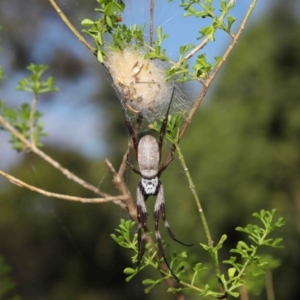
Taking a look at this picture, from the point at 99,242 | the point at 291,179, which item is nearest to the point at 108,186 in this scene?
the point at 99,242

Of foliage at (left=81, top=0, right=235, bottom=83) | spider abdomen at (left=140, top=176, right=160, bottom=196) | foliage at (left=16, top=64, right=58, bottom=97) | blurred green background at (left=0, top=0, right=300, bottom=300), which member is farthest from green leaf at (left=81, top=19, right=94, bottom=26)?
blurred green background at (left=0, top=0, right=300, bottom=300)

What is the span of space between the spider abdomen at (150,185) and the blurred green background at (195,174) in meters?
6.41

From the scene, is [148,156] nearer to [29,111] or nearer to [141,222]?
[141,222]

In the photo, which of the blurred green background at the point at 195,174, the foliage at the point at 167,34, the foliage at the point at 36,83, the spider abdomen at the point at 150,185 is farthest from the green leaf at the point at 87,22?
the blurred green background at the point at 195,174

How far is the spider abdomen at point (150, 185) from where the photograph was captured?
1.20 m

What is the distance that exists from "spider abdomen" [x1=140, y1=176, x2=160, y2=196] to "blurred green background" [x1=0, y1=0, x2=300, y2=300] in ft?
21.0

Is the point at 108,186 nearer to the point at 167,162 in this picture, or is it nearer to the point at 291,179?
the point at 291,179

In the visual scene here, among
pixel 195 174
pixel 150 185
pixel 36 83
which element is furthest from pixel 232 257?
pixel 195 174

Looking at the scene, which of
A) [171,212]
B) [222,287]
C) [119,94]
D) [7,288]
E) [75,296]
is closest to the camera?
[222,287]

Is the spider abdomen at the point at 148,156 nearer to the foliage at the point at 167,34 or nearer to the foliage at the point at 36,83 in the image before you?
the foliage at the point at 167,34

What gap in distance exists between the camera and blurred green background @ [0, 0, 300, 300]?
379 inches

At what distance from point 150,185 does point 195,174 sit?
9.11m

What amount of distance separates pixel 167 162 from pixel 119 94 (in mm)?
183

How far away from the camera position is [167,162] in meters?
1.22
